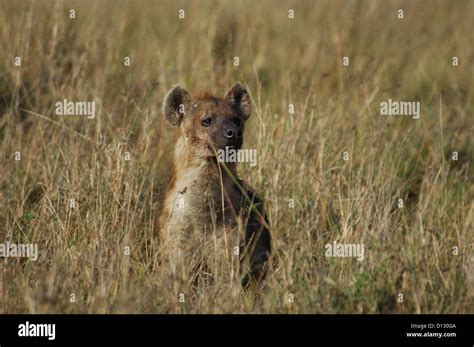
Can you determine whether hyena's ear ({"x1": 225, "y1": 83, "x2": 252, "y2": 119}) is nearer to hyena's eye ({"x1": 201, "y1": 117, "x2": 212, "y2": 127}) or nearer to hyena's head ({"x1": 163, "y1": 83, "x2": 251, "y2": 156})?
hyena's head ({"x1": 163, "y1": 83, "x2": 251, "y2": 156})

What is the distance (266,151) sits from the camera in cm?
1030

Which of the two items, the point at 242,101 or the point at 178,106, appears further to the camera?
the point at 242,101

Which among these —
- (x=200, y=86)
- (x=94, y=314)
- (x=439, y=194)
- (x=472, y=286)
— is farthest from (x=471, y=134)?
(x=94, y=314)

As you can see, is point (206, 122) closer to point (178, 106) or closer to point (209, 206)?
point (178, 106)

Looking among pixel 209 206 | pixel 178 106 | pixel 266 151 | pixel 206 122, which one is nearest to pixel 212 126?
pixel 206 122

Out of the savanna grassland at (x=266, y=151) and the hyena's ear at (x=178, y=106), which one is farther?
the hyena's ear at (x=178, y=106)

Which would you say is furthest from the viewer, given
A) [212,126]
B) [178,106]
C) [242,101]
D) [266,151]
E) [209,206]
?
[266,151]

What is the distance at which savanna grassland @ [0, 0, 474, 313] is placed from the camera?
7.90 metres

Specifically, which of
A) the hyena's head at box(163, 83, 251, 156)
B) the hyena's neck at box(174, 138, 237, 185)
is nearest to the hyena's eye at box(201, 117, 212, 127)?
the hyena's head at box(163, 83, 251, 156)

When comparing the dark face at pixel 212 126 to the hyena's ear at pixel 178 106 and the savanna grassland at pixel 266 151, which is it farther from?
the savanna grassland at pixel 266 151

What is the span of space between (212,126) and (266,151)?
129 centimetres

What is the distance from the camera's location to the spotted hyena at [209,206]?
28.6 ft

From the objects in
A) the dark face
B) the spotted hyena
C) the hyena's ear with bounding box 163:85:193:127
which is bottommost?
the spotted hyena

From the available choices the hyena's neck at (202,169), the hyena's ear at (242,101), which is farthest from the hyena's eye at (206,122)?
the hyena's ear at (242,101)
